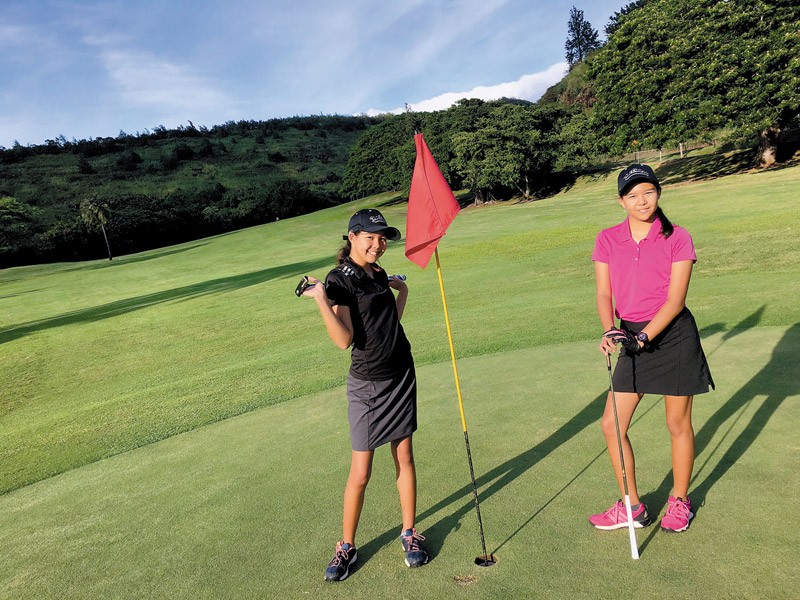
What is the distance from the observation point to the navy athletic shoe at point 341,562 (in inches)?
127

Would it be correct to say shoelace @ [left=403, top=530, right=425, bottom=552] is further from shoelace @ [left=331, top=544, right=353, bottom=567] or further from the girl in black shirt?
shoelace @ [left=331, top=544, right=353, bottom=567]

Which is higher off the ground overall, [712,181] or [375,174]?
[375,174]

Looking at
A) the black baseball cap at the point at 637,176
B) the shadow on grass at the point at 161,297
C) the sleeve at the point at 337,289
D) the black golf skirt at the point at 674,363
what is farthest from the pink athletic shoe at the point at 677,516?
the shadow on grass at the point at 161,297

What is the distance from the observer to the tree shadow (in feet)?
12.5

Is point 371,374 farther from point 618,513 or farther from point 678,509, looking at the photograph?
point 678,509

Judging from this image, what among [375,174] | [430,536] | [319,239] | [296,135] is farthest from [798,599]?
[296,135]

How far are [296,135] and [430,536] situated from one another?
126 m

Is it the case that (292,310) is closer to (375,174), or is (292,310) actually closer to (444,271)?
(444,271)

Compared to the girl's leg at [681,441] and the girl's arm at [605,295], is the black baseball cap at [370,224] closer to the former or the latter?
the girl's arm at [605,295]

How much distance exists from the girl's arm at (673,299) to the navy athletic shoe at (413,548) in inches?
73.7

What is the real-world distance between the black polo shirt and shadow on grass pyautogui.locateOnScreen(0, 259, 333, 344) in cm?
1583

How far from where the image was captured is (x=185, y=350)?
1279 cm

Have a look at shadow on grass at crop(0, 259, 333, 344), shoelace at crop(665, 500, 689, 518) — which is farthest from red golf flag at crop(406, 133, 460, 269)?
shadow on grass at crop(0, 259, 333, 344)

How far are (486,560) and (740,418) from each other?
2.90 meters
